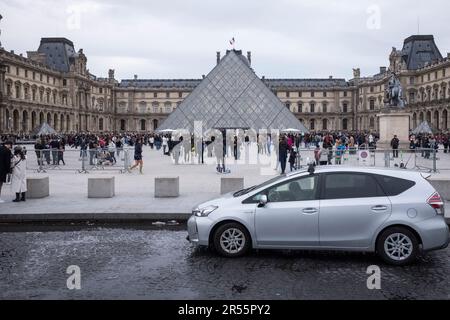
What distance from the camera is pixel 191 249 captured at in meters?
6.55

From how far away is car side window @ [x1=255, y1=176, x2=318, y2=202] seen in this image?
5.98 meters

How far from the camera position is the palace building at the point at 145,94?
62.2 meters

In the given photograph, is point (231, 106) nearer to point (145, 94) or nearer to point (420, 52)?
point (420, 52)

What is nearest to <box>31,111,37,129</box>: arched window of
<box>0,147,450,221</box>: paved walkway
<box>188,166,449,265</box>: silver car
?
<box>0,147,450,221</box>: paved walkway

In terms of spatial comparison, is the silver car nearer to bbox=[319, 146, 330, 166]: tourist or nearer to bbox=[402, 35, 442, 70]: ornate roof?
bbox=[319, 146, 330, 166]: tourist

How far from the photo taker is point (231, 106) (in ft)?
113

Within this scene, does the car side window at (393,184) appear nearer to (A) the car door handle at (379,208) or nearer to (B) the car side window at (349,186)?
(B) the car side window at (349,186)


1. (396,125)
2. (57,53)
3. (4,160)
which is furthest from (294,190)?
(57,53)

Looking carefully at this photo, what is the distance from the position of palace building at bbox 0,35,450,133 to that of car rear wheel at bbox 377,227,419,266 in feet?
139

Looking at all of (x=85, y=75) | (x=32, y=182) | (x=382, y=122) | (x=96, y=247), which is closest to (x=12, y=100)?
(x=85, y=75)
